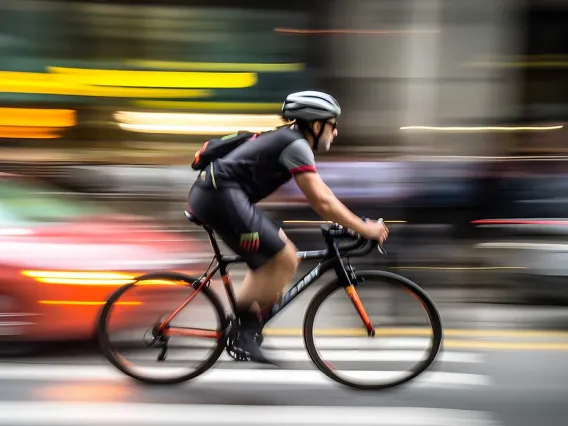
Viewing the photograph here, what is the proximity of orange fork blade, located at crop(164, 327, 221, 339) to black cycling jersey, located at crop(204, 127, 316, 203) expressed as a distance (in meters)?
0.73

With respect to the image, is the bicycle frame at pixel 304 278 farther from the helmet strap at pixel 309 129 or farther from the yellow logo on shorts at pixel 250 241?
the helmet strap at pixel 309 129

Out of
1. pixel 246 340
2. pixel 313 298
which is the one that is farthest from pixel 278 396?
pixel 313 298

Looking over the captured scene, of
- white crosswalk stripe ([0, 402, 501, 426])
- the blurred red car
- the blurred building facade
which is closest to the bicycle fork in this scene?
white crosswalk stripe ([0, 402, 501, 426])

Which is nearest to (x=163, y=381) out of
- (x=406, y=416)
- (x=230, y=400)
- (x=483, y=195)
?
(x=230, y=400)

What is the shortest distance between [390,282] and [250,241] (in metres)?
0.76

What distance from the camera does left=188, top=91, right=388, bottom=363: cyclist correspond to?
3723 millimetres

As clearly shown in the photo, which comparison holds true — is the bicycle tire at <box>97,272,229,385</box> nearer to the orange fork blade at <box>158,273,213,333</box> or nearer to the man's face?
the orange fork blade at <box>158,273,213,333</box>

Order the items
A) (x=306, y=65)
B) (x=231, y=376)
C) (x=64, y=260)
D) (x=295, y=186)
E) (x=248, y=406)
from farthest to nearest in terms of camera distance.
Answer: (x=306, y=65) < (x=295, y=186) < (x=64, y=260) < (x=231, y=376) < (x=248, y=406)

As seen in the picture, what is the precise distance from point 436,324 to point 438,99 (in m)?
6.97

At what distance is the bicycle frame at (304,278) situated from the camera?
12.8 ft

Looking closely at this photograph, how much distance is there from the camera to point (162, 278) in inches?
157

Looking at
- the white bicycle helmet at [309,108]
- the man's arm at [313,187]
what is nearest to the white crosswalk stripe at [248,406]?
the man's arm at [313,187]

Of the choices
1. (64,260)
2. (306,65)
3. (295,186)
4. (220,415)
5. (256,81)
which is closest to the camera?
(220,415)

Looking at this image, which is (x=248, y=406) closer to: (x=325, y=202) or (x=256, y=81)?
(x=325, y=202)
